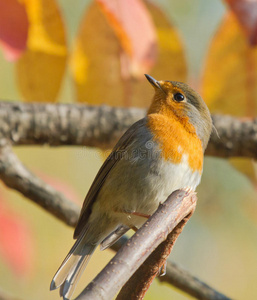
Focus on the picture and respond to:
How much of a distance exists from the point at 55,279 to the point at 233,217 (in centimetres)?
337

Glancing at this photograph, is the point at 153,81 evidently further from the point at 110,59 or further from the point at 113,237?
the point at 113,237

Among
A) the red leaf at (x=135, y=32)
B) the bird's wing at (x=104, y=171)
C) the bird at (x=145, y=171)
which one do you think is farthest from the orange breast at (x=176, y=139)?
the red leaf at (x=135, y=32)

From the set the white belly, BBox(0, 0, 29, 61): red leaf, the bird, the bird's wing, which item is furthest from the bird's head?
BBox(0, 0, 29, 61): red leaf

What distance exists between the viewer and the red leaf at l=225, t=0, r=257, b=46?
244 cm

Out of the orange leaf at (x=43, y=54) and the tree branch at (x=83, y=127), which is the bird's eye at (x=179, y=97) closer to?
the tree branch at (x=83, y=127)

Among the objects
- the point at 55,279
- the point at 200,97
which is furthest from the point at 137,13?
the point at 55,279

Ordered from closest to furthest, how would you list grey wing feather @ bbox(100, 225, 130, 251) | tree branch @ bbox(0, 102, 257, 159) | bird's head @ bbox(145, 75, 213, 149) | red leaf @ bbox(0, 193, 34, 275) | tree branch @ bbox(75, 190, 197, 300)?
tree branch @ bbox(75, 190, 197, 300)
grey wing feather @ bbox(100, 225, 130, 251)
bird's head @ bbox(145, 75, 213, 149)
tree branch @ bbox(0, 102, 257, 159)
red leaf @ bbox(0, 193, 34, 275)

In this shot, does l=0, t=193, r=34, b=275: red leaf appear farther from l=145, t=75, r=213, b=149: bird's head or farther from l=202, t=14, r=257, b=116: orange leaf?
l=202, t=14, r=257, b=116: orange leaf

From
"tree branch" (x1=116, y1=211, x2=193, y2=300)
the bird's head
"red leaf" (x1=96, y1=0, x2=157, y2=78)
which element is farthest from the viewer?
the bird's head

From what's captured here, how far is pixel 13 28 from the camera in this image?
7.87ft

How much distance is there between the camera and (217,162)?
18.4ft

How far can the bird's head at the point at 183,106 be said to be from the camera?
119 inches

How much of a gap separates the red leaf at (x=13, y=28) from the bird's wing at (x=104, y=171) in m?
0.86

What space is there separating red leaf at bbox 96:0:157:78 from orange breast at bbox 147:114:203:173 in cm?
35
